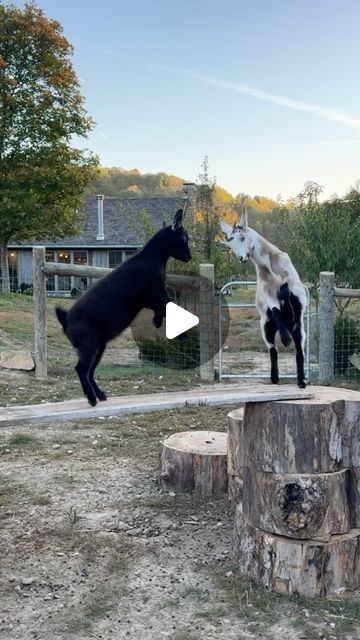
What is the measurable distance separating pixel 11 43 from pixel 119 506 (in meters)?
18.5

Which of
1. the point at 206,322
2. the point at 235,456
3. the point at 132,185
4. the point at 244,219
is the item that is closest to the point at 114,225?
the point at 132,185

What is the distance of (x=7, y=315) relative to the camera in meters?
12.7

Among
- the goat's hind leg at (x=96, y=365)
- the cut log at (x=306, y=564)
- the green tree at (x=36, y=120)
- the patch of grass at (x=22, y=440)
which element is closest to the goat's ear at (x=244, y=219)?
the goat's hind leg at (x=96, y=365)

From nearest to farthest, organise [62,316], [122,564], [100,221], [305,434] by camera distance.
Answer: [62,316]
[305,434]
[122,564]
[100,221]

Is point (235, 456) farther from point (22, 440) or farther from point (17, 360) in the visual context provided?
point (17, 360)

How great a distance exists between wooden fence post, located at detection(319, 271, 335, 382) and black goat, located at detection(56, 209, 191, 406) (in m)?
6.33

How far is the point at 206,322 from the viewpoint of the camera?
880 centimetres

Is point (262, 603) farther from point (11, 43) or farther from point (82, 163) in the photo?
point (11, 43)

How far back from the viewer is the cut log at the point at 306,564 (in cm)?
357

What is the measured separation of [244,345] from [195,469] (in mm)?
6412

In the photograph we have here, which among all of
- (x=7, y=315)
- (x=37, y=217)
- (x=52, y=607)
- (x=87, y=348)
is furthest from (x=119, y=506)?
(x=37, y=217)

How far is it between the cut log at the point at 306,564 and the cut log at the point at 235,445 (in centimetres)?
63

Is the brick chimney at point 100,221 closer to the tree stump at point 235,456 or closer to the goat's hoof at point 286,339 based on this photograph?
the tree stump at point 235,456

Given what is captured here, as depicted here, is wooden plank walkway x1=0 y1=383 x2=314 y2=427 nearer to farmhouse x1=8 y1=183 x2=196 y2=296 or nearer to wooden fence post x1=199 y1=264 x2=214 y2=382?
wooden fence post x1=199 y1=264 x2=214 y2=382
